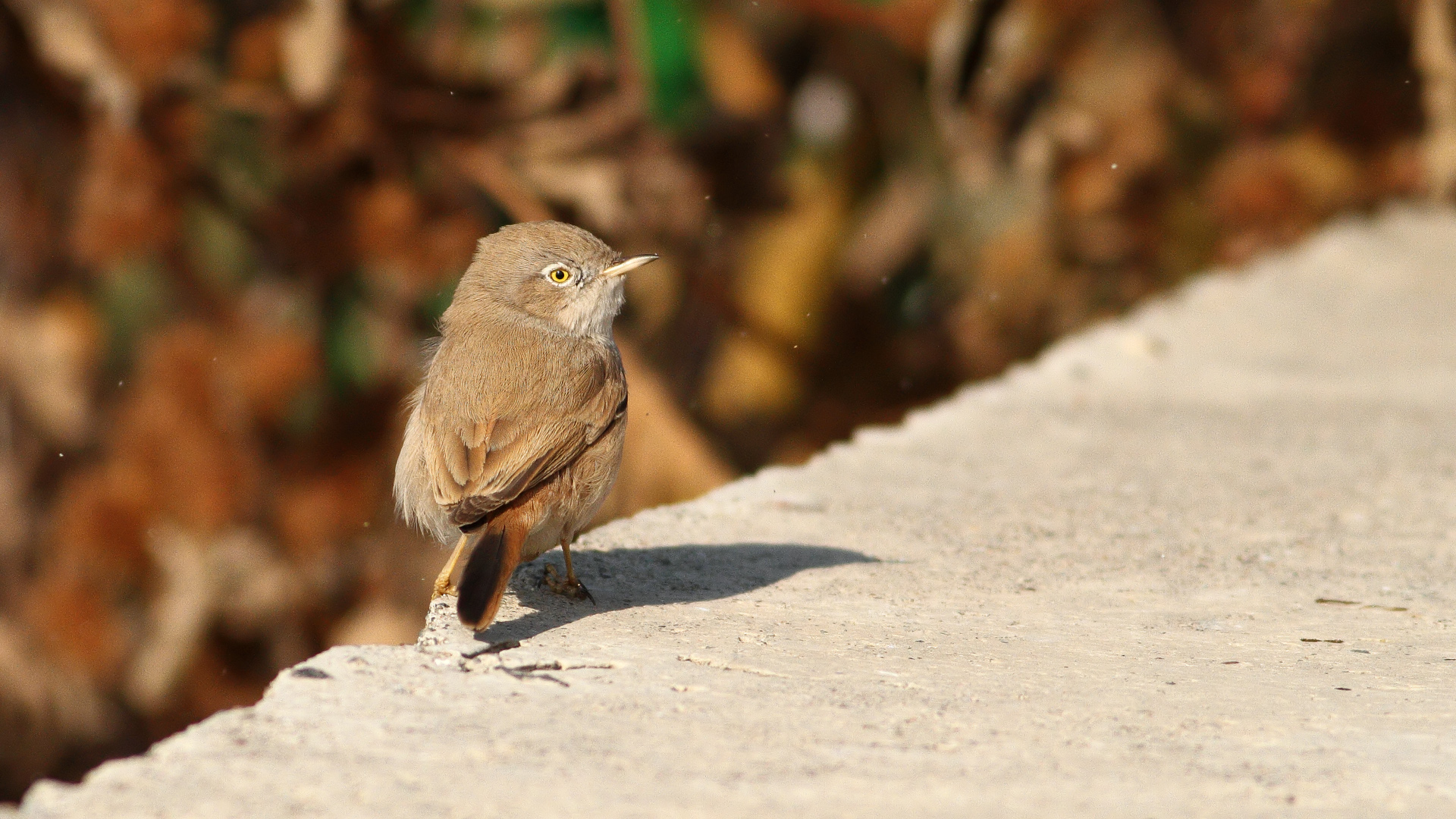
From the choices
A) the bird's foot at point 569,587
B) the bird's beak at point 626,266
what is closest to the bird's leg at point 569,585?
the bird's foot at point 569,587

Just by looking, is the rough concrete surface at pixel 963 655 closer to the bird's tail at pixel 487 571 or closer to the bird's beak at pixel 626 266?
the bird's tail at pixel 487 571

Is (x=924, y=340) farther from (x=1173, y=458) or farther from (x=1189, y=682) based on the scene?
(x=1189, y=682)

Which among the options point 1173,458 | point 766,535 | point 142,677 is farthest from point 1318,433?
point 142,677

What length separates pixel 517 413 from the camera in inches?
140

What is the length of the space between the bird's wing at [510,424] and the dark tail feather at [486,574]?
6 cm

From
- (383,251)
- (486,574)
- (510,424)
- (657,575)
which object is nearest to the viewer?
(486,574)

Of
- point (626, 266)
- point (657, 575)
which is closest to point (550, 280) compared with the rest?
point (626, 266)

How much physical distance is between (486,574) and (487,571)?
1cm

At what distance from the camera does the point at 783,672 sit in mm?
3029

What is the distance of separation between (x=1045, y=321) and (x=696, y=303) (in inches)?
71.8

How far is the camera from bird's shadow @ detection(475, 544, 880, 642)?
11.4 feet

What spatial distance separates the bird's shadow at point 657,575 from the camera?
3.48 m

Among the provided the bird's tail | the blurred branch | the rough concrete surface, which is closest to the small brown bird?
the bird's tail

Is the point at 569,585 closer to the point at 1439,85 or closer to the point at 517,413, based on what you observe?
the point at 517,413
